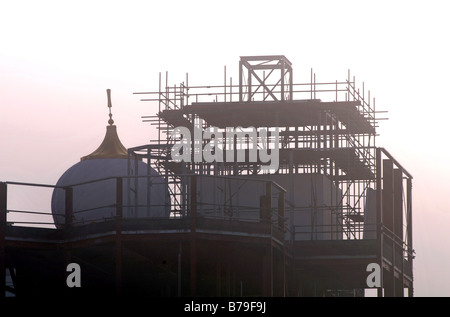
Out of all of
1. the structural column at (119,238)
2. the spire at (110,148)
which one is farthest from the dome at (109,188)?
the structural column at (119,238)

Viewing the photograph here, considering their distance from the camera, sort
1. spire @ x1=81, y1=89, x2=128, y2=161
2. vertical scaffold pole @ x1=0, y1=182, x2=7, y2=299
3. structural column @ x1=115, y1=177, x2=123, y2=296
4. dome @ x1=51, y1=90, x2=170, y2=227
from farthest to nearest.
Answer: spire @ x1=81, y1=89, x2=128, y2=161, dome @ x1=51, y1=90, x2=170, y2=227, vertical scaffold pole @ x1=0, y1=182, x2=7, y2=299, structural column @ x1=115, y1=177, x2=123, y2=296

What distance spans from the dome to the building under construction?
0.18 ft

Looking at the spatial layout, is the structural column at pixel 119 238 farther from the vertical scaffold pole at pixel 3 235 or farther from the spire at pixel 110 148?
the spire at pixel 110 148

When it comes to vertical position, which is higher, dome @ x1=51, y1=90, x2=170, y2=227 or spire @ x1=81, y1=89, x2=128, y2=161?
spire @ x1=81, y1=89, x2=128, y2=161

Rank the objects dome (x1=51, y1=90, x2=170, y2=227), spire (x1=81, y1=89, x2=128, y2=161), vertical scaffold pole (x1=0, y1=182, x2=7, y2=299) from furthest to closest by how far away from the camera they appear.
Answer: spire (x1=81, y1=89, x2=128, y2=161)
dome (x1=51, y1=90, x2=170, y2=227)
vertical scaffold pole (x1=0, y1=182, x2=7, y2=299)

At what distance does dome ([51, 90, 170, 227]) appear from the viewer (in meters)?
53.4

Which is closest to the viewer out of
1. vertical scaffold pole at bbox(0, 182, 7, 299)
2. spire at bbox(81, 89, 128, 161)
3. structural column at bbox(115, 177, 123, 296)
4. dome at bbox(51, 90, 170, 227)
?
structural column at bbox(115, 177, 123, 296)

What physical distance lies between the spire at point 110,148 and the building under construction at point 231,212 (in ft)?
0.25

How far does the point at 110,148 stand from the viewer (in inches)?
2356

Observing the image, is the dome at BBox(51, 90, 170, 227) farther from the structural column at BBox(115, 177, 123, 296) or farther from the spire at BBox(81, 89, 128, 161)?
the structural column at BBox(115, 177, 123, 296)

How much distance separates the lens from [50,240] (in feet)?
162

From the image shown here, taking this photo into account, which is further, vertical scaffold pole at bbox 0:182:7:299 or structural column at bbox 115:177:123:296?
Result: vertical scaffold pole at bbox 0:182:7:299

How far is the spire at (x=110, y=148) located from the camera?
59.3 metres

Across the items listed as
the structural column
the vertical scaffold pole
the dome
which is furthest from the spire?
the structural column
